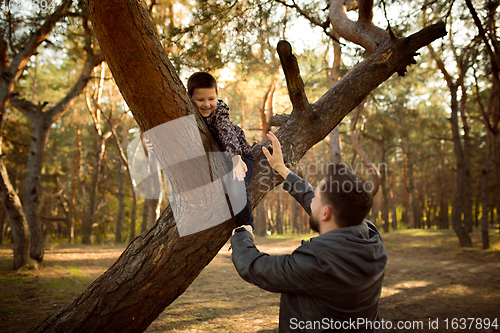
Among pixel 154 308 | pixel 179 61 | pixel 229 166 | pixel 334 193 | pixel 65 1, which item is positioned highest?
pixel 65 1

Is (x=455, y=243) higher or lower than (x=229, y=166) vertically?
lower

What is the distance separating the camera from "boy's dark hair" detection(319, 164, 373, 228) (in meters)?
1.46

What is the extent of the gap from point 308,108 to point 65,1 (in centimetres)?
636

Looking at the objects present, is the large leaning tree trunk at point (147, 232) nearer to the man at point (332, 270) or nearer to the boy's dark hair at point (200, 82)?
the boy's dark hair at point (200, 82)

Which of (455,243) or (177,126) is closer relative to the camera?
(177,126)

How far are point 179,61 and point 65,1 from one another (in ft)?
10.5

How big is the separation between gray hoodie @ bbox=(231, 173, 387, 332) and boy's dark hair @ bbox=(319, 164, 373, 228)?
0.06m

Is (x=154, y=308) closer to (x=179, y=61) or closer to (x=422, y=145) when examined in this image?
(x=179, y=61)

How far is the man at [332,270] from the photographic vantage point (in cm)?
135

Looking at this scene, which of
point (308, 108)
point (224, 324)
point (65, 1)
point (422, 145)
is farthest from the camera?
point (422, 145)

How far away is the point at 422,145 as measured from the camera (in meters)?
23.5

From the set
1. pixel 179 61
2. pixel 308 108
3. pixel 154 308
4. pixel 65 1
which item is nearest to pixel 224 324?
pixel 154 308

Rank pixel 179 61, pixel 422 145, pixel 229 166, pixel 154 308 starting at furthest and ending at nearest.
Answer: pixel 422 145 → pixel 179 61 → pixel 229 166 → pixel 154 308

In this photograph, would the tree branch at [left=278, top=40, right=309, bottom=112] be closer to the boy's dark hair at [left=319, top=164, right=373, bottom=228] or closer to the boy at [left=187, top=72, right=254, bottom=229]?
the boy at [left=187, top=72, right=254, bottom=229]
